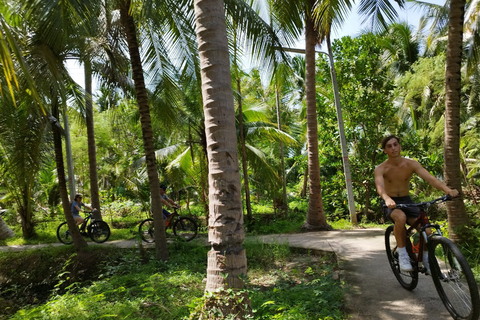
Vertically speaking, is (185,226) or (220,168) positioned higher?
(220,168)

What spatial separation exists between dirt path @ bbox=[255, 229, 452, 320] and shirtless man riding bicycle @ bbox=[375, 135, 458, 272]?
434mm

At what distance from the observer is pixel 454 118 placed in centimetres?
587

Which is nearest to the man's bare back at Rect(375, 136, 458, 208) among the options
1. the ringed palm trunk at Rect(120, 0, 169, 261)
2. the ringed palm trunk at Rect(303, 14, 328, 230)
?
the ringed palm trunk at Rect(120, 0, 169, 261)

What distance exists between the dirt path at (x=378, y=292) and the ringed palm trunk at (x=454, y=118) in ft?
4.39

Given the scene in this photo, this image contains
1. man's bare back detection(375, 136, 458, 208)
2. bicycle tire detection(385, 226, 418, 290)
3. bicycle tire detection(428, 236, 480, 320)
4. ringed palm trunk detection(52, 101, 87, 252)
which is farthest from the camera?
ringed palm trunk detection(52, 101, 87, 252)

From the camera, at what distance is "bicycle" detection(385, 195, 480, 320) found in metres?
3.25

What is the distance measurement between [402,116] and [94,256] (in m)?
22.7

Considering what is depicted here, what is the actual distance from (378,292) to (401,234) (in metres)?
1.00

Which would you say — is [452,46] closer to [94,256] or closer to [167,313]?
[167,313]

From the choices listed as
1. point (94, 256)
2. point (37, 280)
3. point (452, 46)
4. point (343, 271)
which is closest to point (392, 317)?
point (343, 271)

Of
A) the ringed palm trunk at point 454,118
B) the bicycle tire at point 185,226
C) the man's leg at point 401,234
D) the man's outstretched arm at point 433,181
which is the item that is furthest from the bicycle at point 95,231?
the man's outstretched arm at point 433,181

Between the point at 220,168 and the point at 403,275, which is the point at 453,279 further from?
the point at 220,168

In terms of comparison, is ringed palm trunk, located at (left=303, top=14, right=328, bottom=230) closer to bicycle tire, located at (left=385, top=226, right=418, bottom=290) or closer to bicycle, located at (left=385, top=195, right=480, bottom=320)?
bicycle tire, located at (left=385, top=226, right=418, bottom=290)

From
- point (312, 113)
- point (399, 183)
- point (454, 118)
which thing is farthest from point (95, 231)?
point (454, 118)
